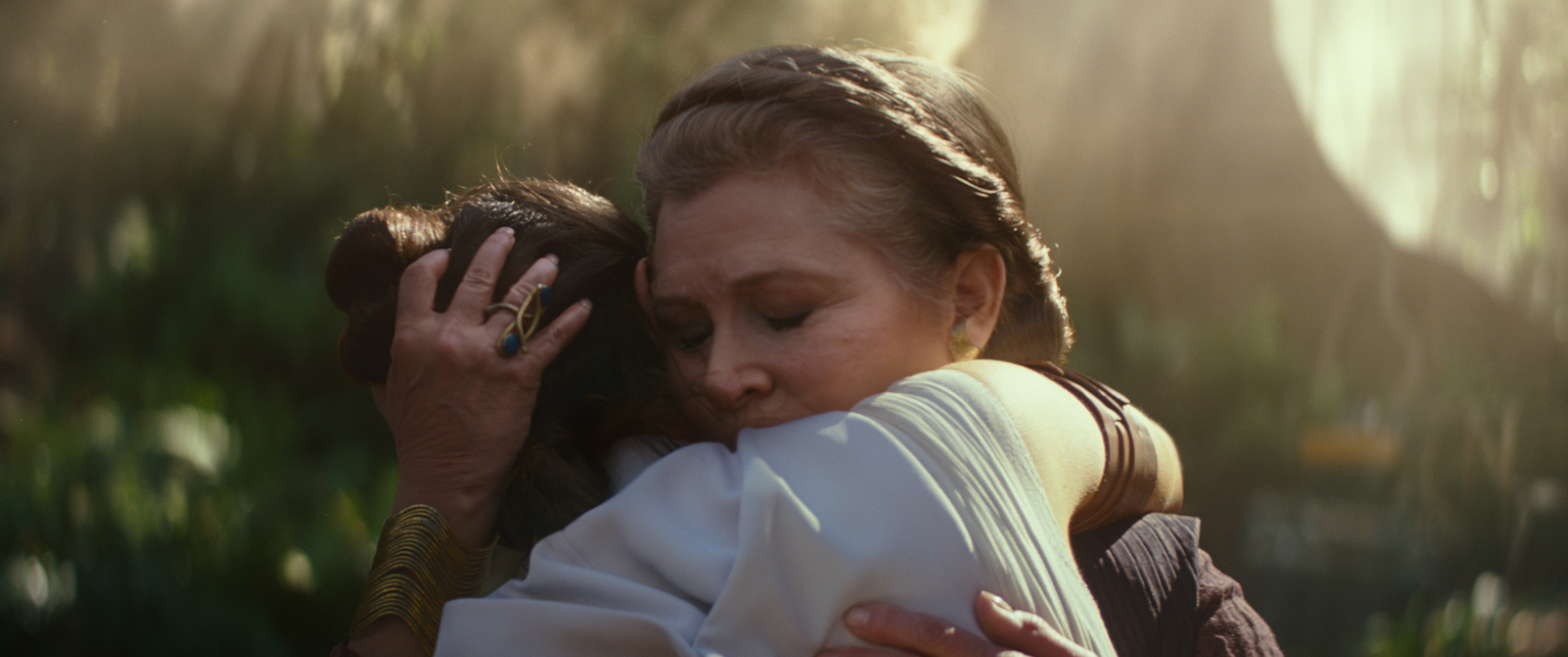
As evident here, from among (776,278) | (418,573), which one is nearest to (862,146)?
(776,278)

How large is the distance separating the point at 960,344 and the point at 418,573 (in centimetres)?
84

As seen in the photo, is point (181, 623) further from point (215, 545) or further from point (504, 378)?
point (504, 378)

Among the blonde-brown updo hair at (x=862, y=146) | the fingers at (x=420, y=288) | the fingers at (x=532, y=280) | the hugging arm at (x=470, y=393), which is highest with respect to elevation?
the blonde-brown updo hair at (x=862, y=146)

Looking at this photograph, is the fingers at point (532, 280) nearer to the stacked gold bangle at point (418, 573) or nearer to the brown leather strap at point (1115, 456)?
the stacked gold bangle at point (418, 573)

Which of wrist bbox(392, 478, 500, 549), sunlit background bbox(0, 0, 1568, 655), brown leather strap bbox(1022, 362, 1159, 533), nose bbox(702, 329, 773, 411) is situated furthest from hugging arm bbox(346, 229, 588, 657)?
sunlit background bbox(0, 0, 1568, 655)

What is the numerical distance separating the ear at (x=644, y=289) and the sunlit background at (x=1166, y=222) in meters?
1.63

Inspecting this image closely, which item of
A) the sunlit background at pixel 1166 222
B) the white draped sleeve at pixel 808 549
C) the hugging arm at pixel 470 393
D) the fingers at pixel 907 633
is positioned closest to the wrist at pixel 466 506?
the hugging arm at pixel 470 393

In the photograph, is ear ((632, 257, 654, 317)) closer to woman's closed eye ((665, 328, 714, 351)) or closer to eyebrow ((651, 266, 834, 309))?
woman's closed eye ((665, 328, 714, 351))

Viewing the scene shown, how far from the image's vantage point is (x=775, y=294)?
1.32 m

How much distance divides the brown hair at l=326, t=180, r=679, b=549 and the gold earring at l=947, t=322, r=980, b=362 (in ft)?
1.42

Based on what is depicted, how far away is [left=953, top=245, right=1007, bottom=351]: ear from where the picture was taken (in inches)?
59.6

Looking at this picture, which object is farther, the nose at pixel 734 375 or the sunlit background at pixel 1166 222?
the sunlit background at pixel 1166 222

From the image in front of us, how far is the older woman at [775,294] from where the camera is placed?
1.32 m

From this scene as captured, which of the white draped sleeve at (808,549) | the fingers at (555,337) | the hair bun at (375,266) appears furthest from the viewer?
the hair bun at (375,266)
